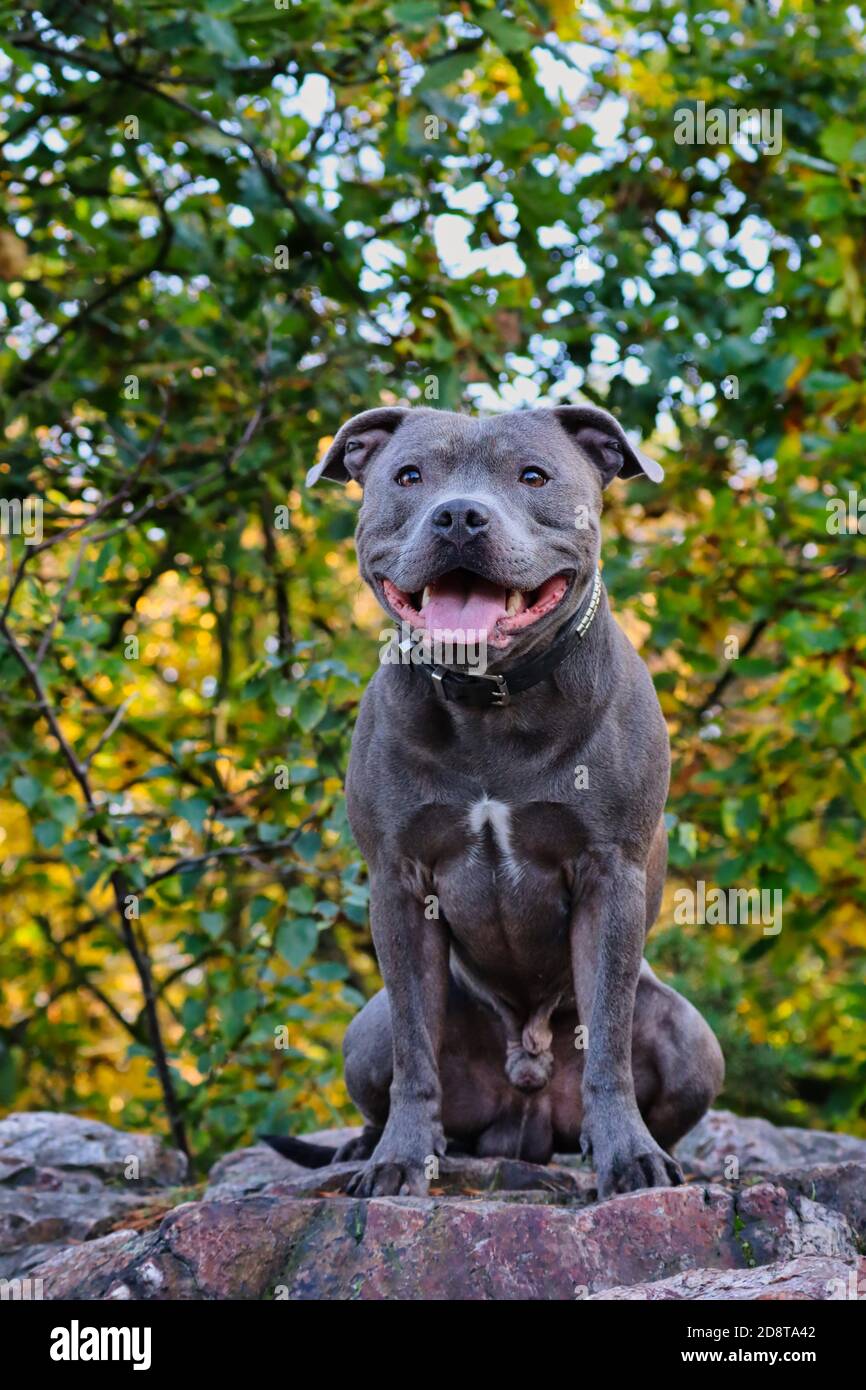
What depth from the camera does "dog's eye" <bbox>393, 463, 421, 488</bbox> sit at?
394 cm

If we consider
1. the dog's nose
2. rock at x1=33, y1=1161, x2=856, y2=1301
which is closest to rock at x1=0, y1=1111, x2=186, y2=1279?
rock at x1=33, y1=1161, x2=856, y2=1301

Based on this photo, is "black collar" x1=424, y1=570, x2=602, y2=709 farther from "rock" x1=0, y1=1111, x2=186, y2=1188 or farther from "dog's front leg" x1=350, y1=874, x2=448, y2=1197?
"rock" x1=0, y1=1111, x2=186, y2=1188

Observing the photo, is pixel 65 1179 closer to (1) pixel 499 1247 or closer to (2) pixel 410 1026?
(2) pixel 410 1026

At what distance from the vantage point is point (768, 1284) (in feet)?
9.86

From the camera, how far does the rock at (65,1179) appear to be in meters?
4.61

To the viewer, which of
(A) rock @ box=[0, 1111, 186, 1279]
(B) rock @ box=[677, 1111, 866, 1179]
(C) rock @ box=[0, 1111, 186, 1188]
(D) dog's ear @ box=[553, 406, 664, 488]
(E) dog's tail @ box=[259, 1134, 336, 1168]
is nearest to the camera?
(D) dog's ear @ box=[553, 406, 664, 488]

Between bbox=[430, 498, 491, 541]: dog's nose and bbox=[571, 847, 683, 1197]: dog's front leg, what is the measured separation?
0.88 metres

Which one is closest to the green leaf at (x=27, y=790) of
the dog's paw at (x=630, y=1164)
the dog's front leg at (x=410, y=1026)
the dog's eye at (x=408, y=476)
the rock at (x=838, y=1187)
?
the dog's front leg at (x=410, y=1026)

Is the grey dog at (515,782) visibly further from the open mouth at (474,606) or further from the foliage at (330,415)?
the foliage at (330,415)

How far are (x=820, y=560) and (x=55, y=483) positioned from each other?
3233 millimetres

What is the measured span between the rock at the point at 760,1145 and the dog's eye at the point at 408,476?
2685mm

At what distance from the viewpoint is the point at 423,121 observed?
6.43 m
